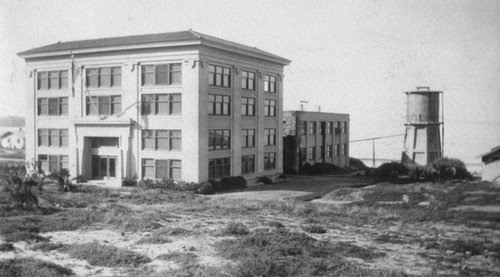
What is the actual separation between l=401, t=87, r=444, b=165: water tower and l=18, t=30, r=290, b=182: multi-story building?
18.7m

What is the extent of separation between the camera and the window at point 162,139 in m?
33.8

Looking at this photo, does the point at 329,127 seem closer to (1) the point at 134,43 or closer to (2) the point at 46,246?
(1) the point at 134,43

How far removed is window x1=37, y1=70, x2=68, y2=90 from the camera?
38.5 m

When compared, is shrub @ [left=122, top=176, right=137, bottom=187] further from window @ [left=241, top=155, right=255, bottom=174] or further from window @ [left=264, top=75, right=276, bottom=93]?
window @ [left=264, top=75, right=276, bottom=93]

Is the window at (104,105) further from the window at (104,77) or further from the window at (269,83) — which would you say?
the window at (269,83)

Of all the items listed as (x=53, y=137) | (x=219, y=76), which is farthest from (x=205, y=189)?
(x=53, y=137)

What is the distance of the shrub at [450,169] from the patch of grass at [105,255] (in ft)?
113

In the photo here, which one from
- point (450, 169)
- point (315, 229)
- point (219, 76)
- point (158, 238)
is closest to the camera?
point (158, 238)

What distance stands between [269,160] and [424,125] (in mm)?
19132

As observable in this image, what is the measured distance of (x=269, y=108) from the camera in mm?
42469

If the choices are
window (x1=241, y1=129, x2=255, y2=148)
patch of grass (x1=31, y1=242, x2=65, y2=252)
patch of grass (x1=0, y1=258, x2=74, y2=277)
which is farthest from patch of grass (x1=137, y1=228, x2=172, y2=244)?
window (x1=241, y1=129, x2=255, y2=148)

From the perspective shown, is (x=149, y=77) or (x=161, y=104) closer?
(x=161, y=104)

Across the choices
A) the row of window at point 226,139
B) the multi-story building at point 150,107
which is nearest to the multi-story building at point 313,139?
the row of window at point 226,139

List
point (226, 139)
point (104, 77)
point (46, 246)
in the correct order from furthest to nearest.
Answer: point (104, 77), point (226, 139), point (46, 246)
